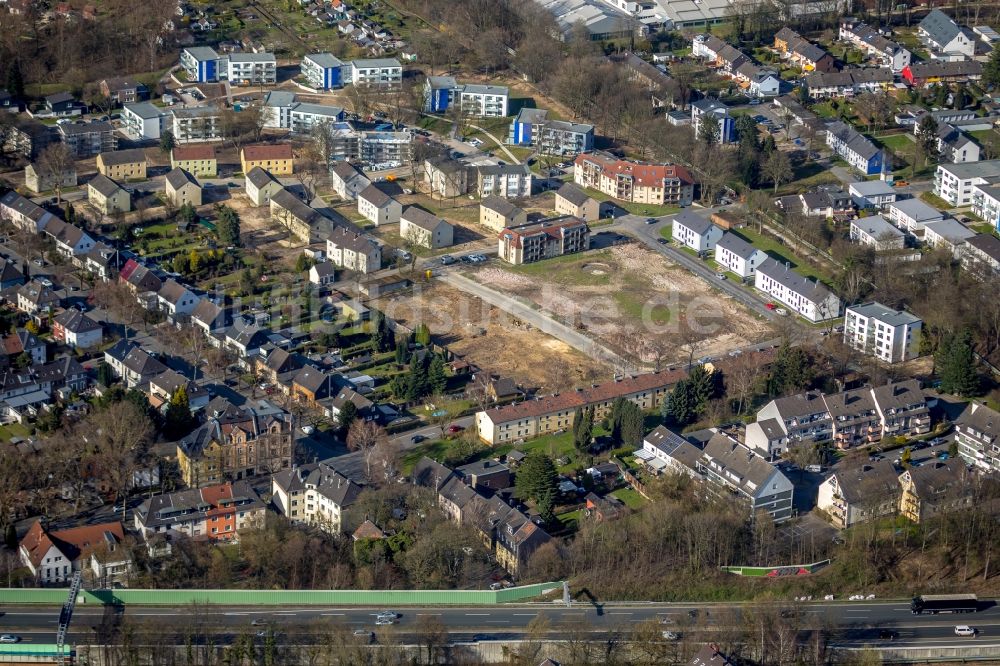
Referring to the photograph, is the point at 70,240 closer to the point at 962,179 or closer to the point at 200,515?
the point at 200,515

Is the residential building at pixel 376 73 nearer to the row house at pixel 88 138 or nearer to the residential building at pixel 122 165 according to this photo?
the row house at pixel 88 138

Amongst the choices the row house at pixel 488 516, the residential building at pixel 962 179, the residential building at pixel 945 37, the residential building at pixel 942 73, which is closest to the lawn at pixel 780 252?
the residential building at pixel 962 179

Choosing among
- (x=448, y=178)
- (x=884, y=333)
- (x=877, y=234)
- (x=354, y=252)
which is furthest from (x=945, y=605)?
(x=448, y=178)

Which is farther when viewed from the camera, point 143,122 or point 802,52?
point 802,52

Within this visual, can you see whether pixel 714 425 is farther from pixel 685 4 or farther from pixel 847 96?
pixel 685 4

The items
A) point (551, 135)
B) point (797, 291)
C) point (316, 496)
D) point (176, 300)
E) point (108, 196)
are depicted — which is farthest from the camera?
point (551, 135)
